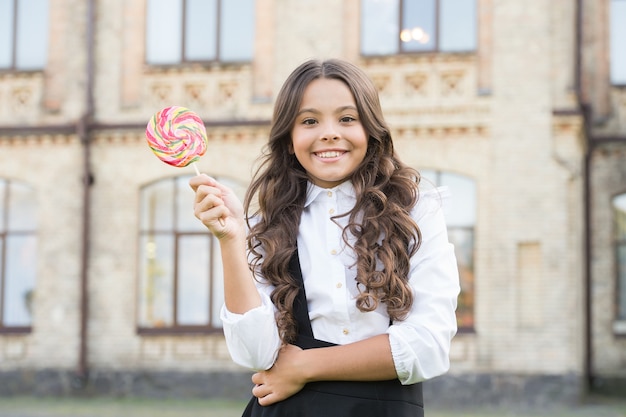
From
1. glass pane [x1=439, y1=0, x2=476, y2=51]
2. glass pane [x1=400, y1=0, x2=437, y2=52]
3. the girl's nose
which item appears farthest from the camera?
glass pane [x1=400, y1=0, x2=437, y2=52]

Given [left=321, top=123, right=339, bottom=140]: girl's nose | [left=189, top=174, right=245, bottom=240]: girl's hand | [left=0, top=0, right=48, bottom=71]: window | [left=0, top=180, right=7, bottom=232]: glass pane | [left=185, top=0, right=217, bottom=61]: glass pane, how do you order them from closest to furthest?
[left=189, top=174, right=245, bottom=240]: girl's hand < [left=321, top=123, right=339, bottom=140]: girl's nose < [left=185, top=0, right=217, bottom=61]: glass pane < [left=0, top=180, right=7, bottom=232]: glass pane < [left=0, top=0, right=48, bottom=71]: window

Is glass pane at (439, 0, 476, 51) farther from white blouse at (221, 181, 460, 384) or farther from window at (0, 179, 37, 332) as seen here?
white blouse at (221, 181, 460, 384)

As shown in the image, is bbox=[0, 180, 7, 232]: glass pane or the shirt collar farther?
bbox=[0, 180, 7, 232]: glass pane

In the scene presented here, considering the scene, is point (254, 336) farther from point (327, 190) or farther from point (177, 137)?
point (177, 137)

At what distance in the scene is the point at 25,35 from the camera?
17.3m

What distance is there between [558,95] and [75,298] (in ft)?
26.3

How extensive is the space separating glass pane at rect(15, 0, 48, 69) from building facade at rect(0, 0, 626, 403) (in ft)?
0.11

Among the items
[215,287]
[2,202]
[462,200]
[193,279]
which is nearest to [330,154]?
[462,200]

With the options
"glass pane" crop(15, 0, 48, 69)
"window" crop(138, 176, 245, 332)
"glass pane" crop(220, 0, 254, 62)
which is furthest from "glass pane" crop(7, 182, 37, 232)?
"glass pane" crop(220, 0, 254, 62)

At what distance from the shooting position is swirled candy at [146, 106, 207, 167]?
3.15m

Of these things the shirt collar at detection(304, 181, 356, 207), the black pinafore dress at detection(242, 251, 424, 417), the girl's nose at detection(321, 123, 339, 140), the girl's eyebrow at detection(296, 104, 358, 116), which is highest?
the girl's eyebrow at detection(296, 104, 358, 116)

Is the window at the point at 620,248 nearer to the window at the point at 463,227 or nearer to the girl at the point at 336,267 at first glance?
the window at the point at 463,227

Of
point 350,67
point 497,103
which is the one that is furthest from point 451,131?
point 350,67

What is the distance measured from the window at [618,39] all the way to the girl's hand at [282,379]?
15532mm
